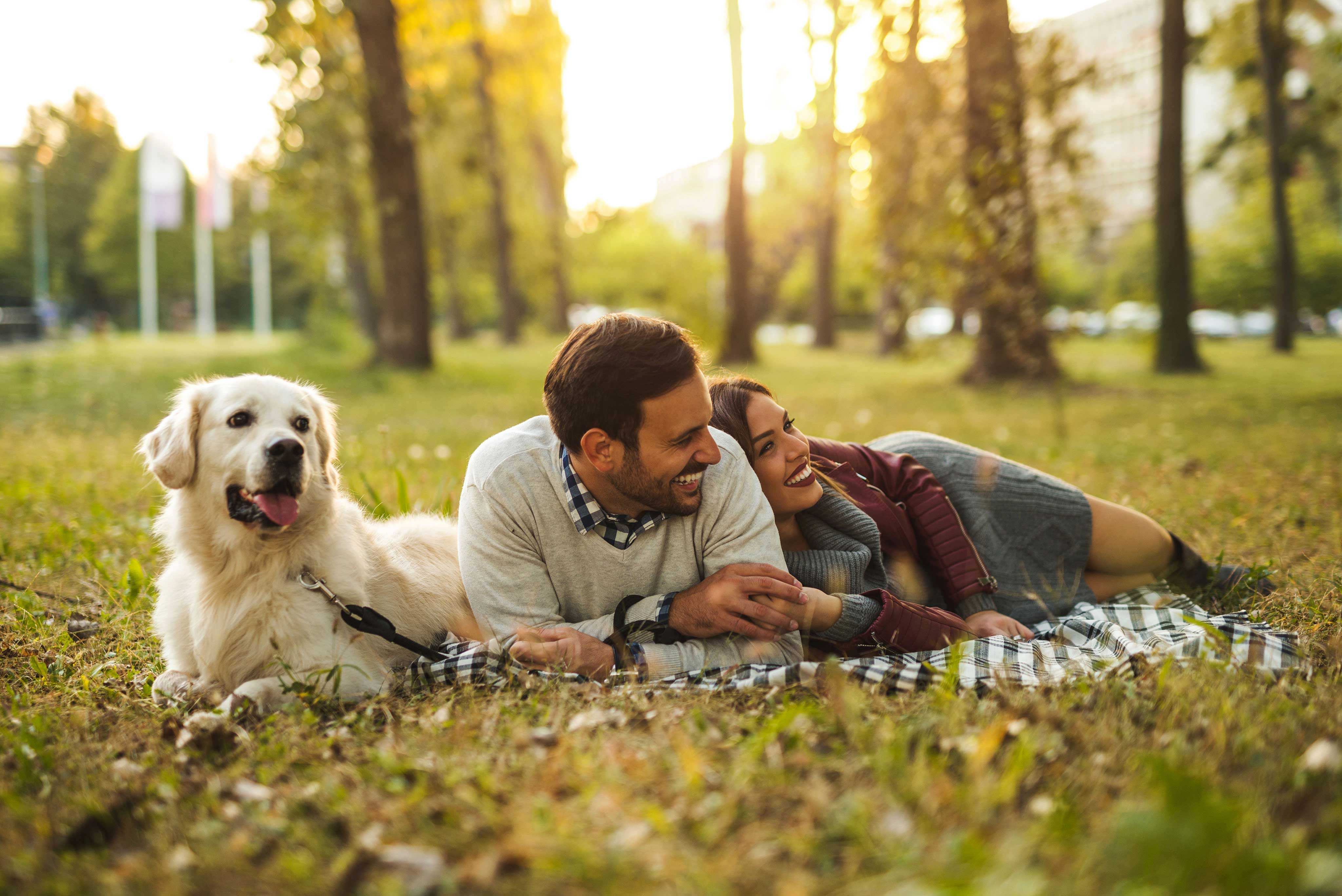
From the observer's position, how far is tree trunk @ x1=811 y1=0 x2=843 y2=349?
2008 centimetres

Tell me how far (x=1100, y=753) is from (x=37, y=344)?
115ft

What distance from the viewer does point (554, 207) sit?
110 ft

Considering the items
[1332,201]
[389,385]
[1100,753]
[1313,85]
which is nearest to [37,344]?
[389,385]

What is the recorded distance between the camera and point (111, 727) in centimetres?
290

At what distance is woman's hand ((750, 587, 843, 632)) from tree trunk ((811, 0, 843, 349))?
10053 mm

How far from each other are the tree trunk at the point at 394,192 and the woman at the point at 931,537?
1284cm

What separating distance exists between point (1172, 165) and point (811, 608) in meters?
15.0

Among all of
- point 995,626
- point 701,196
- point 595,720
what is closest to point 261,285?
point 701,196

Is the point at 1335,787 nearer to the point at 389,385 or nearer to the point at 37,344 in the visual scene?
the point at 389,385

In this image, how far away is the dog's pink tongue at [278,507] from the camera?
10.3 ft

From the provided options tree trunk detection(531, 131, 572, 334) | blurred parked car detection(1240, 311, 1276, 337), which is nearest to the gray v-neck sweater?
tree trunk detection(531, 131, 572, 334)

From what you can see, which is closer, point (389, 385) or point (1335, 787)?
point (1335, 787)

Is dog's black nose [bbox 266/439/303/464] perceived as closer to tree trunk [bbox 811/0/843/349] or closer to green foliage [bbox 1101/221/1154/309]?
tree trunk [bbox 811/0/843/349]

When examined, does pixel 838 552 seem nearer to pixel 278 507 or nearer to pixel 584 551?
Answer: pixel 584 551
